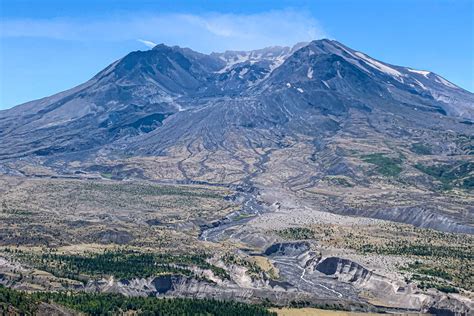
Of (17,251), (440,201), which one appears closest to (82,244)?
(17,251)

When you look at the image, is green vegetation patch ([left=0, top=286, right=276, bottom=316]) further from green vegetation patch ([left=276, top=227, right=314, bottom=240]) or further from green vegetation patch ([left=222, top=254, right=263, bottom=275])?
green vegetation patch ([left=276, top=227, right=314, bottom=240])

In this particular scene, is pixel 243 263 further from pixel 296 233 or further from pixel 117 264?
pixel 296 233

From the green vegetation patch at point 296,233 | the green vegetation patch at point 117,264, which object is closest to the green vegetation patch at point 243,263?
the green vegetation patch at point 117,264

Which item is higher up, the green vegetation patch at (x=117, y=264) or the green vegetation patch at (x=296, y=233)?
the green vegetation patch at (x=296, y=233)

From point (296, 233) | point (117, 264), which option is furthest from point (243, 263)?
point (296, 233)

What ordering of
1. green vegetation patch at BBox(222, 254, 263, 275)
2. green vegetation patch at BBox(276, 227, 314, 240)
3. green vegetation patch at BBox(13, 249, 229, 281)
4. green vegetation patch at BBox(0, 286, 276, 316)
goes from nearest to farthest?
1. green vegetation patch at BBox(0, 286, 276, 316)
2. green vegetation patch at BBox(13, 249, 229, 281)
3. green vegetation patch at BBox(222, 254, 263, 275)
4. green vegetation patch at BBox(276, 227, 314, 240)

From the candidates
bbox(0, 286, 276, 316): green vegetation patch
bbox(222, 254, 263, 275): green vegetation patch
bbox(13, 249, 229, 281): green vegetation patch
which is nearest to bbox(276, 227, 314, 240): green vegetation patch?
bbox(222, 254, 263, 275): green vegetation patch

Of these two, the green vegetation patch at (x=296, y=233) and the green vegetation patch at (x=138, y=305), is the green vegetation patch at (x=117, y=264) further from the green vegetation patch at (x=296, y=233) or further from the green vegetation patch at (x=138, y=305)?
the green vegetation patch at (x=296, y=233)

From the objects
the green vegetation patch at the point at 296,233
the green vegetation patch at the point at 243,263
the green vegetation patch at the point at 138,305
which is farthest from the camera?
the green vegetation patch at the point at 296,233
